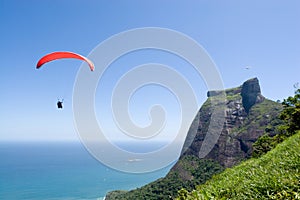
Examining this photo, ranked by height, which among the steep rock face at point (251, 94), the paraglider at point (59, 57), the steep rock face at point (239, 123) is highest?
the steep rock face at point (251, 94)

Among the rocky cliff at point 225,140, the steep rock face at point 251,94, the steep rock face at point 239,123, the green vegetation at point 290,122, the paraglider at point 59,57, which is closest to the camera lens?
the paraglider at point 59,57

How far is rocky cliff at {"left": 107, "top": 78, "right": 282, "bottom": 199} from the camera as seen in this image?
72.3 m

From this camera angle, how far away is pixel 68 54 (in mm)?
11453

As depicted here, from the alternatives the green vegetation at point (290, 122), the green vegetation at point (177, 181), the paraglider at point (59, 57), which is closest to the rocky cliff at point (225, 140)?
the green vegetation at point (177, 181)

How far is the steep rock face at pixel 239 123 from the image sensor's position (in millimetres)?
89688

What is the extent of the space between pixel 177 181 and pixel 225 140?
33.8 metres

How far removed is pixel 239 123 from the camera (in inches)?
4227

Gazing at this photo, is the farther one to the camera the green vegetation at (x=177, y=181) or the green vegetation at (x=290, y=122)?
the green vegetation at (x=177, y=181)

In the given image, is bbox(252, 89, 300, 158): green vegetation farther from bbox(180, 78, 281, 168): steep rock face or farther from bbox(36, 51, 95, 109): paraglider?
bbox(180, 78, 281, 168): steep rock face

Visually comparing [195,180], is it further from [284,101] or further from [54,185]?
[54,185]

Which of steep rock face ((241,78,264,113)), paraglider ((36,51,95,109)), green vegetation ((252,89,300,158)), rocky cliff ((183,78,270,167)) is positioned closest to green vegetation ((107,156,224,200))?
rocky cliff ((183,78,270,167))

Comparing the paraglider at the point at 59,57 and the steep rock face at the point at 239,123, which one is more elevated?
the steep rock face at the point at 239,123

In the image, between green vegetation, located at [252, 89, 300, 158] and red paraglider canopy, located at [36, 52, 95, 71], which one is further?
green vegetation, located at [252, 89, 300, 158]

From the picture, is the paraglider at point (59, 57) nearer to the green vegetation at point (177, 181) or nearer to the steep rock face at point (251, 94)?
the green vegetation at point (177, 181)
